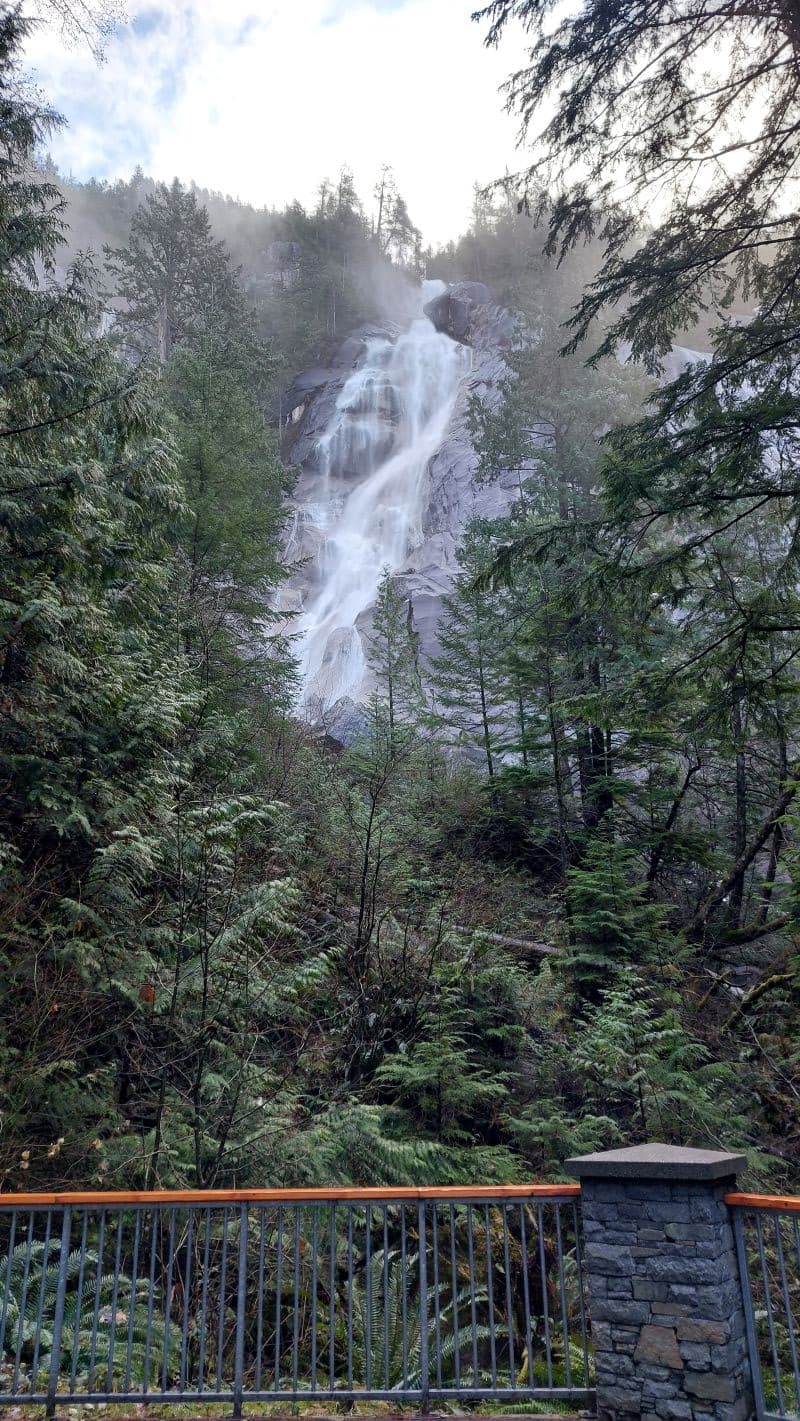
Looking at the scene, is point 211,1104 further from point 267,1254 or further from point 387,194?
point 387,194

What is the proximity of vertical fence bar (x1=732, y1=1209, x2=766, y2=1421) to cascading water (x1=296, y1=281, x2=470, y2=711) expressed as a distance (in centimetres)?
2717

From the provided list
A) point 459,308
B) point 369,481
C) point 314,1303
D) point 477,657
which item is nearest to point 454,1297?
point 314,1303

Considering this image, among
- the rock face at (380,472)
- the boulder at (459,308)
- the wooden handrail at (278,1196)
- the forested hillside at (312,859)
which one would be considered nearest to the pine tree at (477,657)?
the forested hillside at (312,859)

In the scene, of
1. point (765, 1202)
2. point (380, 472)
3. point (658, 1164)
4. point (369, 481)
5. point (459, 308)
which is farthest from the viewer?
point (459, 308)

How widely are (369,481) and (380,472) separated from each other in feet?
2.84

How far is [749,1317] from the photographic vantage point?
15.6 feet

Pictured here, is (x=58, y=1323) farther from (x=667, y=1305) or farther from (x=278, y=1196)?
(x=667, y=1305)

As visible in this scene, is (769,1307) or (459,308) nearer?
(769,1307)

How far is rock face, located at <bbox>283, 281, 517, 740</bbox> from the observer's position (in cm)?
3453

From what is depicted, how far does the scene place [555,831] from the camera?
15.3m

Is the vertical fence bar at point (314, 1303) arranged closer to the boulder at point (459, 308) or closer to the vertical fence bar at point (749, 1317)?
the vertical fence bar at point (749, 1317)

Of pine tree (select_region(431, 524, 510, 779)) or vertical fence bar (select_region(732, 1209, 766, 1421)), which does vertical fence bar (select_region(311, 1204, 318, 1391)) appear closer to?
vertical fence bar (select_region(732, 1209, 766, 1421))

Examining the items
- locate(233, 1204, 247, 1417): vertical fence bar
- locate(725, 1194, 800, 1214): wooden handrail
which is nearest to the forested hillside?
locate(233, 1204, 247, 1417): vertical fence bar

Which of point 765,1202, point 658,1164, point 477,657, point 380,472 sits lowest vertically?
point 765,1202
